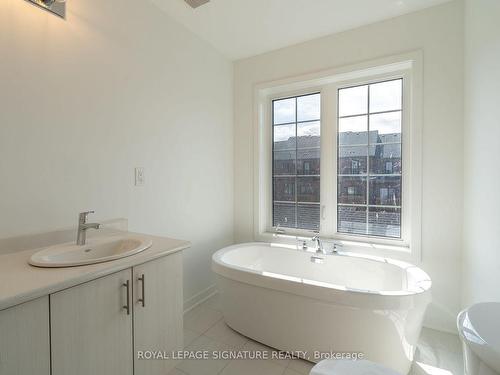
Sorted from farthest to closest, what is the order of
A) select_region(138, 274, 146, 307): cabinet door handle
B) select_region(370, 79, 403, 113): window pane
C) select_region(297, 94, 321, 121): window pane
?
select_region(297, 94, 321, 121): window pane, select_region(370, 79, 403, 113): window pane, select_region(138, 274, 146, 307): cabinet door handle

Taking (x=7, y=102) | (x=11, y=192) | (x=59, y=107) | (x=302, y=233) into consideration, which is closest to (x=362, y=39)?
(x=302, y=233)

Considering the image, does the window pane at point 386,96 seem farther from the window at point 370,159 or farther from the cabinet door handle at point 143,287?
the cabinet door handle at point 143,287

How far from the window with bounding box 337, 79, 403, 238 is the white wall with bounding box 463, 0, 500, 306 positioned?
50 centimetres

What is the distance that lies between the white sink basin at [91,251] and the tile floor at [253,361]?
0.70 m

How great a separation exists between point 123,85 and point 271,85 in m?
1.48

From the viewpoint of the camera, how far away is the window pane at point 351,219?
2307 mm

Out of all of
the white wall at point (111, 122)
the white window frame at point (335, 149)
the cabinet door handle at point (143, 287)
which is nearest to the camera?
the cabinet door handle at point (143, 287)

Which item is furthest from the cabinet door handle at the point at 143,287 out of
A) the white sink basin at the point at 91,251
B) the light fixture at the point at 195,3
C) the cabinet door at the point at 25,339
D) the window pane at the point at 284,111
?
the window pane at the point at 284,111

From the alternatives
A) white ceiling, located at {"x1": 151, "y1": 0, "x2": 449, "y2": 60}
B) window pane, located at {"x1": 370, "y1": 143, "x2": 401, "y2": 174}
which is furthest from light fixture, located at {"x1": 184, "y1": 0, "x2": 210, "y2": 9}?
window pane, located at {"x1": 370, "y1": 143, "x2": 401, "y2": 174}

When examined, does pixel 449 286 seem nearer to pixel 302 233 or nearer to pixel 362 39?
pixel 302 233

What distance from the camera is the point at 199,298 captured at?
2.35 meters

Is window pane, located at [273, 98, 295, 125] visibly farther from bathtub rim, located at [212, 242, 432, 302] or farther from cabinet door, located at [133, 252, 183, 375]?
cabinet door, located at [133, 252, 183, 375]

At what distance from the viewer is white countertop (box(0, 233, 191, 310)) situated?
738 mm

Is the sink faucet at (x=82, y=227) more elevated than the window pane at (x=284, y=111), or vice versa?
the window pane at (x=284, y=111)
